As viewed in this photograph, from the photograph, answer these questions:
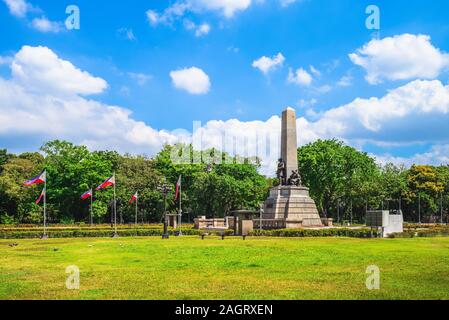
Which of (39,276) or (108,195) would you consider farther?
(108,195)

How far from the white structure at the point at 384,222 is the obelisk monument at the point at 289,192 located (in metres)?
9.08

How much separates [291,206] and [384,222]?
1126 cm

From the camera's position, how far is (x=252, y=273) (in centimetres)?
1603

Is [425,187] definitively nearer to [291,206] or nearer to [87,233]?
[291,206]

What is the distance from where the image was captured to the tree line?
7100 cm

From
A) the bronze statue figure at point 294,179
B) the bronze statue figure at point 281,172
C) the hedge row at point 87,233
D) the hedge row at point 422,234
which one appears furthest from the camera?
the bronze statue figure at point 281,172

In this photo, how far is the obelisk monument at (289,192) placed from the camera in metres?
49.0

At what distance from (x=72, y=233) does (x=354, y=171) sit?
45811 millimetres

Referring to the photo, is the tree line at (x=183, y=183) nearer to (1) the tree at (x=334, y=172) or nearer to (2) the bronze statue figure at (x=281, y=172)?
(1) the tree at (x=334, y=172)

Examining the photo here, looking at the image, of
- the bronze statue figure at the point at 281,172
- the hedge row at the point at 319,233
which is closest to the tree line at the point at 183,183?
the bronze statue figure at the point at 281,172

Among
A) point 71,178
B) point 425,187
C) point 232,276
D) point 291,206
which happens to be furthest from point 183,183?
point 232,276

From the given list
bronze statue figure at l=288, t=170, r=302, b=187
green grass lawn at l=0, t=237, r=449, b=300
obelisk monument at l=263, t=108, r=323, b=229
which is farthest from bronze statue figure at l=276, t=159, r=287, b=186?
green grass lawn at l=0, t=237, r=449, b=300

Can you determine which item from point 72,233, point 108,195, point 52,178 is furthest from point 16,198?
point 72,233
